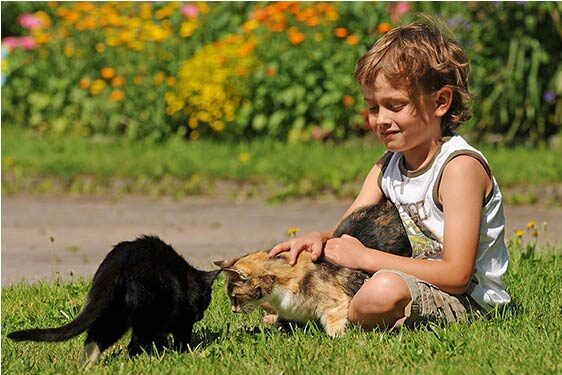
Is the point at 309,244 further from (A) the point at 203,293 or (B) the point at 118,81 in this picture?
(B) the point at 118,81

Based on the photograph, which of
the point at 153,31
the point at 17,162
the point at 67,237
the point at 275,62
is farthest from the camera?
the point at 153,31

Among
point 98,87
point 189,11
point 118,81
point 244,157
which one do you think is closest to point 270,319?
point 244,157

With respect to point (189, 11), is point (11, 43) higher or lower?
lower

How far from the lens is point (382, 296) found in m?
4.48

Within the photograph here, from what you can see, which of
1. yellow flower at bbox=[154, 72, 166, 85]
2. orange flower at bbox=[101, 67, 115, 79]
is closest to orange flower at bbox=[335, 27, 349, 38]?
yellow flower at bbox=[154, 72, 166, 85]

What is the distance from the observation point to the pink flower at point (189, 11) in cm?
1205

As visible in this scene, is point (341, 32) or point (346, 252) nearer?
point (346, 252)

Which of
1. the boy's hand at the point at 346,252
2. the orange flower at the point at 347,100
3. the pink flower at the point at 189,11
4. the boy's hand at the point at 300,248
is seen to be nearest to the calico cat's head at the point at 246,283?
the boy's hand at the point at 300,248

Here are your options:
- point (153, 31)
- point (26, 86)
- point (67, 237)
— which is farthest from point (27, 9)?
point (67, 237)

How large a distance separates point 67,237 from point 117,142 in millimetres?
3256

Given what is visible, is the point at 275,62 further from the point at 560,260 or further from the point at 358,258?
the point at 358,258

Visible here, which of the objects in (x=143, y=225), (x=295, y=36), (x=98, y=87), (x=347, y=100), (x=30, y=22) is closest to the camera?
(x=143, y=225)

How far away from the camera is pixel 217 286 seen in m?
5.88

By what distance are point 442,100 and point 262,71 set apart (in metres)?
6.41
